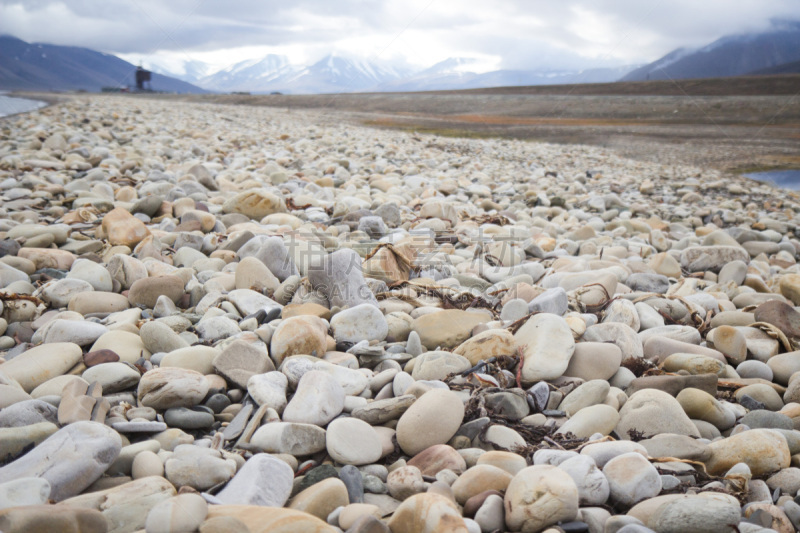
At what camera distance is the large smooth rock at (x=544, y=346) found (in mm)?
2266

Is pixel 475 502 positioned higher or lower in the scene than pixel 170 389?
lower

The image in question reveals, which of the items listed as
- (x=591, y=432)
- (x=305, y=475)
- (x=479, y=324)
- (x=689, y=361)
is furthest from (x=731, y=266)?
(x=305, y=475)

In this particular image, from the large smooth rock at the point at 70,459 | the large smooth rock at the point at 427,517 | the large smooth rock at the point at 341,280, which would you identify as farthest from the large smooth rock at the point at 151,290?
the large smooth rock at the point at 427,517

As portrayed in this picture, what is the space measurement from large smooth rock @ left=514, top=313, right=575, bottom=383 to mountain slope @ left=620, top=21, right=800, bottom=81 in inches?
6127

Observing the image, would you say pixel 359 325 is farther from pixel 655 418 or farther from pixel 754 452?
pixel 754 452

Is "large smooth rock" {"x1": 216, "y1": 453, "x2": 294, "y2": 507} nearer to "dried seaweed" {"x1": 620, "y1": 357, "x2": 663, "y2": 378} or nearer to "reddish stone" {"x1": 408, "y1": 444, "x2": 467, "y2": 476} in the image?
"reddish stone" {"x1": 408, "y1": 444, "x2": 467, "y2": 476}

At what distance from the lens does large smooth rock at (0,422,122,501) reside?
1.47 metres

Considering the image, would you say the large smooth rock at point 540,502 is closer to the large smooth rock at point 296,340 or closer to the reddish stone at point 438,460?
the reddish stone at point 438,460

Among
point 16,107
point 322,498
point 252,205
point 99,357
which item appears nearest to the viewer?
point 322,498

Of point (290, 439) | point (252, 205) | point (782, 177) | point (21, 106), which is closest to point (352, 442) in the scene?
point (290, 439)

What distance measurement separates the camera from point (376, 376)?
2215 millimetres

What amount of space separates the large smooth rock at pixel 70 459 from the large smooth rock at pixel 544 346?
167 cm

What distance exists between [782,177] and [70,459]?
1336 cm

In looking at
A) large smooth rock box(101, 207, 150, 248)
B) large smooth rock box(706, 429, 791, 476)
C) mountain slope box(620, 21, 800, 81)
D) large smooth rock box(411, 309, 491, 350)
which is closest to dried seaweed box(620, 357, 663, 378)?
large smooth rock box(706, 429, 791, 476)
